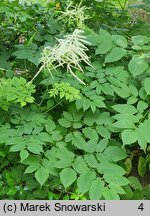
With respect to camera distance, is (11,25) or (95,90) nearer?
(95,90)

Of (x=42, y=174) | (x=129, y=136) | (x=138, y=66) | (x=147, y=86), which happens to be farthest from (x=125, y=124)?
(x=42, y=174)

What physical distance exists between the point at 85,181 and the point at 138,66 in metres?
0.76

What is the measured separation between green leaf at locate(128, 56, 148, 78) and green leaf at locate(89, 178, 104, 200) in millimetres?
680

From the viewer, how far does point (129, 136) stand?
184 cm

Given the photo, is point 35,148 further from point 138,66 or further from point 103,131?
point 138,66

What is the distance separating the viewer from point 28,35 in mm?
2633

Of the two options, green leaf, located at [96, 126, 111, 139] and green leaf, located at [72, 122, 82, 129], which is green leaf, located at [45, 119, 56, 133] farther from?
green leaf, located at [96, 126, 111, 139]

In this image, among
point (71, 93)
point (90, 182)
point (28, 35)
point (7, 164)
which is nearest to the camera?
point (90, 182)

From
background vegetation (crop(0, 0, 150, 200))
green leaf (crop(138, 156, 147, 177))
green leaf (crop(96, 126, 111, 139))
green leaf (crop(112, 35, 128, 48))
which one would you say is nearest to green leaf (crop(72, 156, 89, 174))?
background vegetation (crop(0, 0, 150, 200))

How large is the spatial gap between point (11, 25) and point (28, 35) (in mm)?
173

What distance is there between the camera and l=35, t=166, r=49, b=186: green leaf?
1767 mm

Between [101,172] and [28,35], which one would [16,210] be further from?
[28,35]

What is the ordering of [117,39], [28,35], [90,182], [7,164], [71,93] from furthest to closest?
[28,35] → [117,39] → [7,164] → [71,93] → [90,182]

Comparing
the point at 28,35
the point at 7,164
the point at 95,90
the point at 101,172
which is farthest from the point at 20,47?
the point at 101,172
